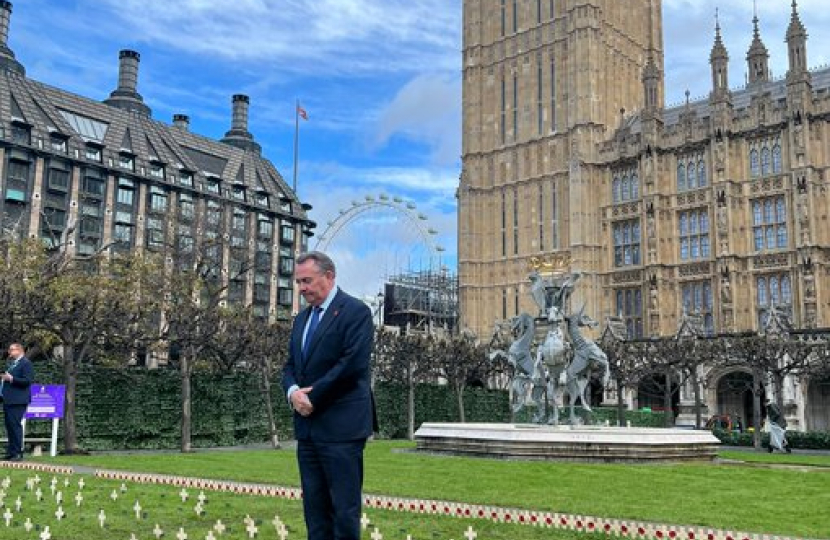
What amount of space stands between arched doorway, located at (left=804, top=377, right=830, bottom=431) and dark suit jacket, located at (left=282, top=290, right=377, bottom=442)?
50093 mm

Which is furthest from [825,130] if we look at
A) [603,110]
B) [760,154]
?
[603,110]

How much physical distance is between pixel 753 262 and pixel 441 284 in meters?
40.2

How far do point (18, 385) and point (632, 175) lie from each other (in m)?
56.1

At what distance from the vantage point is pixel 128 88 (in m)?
92.2

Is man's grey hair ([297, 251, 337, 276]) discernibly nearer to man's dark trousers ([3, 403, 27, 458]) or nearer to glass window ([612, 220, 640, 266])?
man's dark trousers ([3, 403, 27, 458])

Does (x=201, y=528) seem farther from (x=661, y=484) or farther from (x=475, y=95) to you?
(x=475, y=95)

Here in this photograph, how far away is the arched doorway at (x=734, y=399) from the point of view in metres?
53.8

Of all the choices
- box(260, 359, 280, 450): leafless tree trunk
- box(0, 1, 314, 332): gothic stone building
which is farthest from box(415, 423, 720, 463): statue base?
box(0, 1, 314, 332): gothic stone building

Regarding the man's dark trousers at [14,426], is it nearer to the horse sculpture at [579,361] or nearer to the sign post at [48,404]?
the sign post at [48,404]

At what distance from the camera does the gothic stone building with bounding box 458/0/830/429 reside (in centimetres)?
5509

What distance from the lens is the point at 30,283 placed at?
90.8 feet

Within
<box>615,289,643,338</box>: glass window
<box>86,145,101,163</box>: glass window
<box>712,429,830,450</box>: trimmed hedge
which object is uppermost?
<box>86,145,101,163</box>: glass window

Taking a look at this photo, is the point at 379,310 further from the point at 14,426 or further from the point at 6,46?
the point at 14,426

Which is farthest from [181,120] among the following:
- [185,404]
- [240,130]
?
[185,404]
